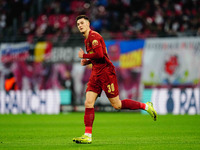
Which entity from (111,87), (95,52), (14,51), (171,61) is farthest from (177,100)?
(95,52)

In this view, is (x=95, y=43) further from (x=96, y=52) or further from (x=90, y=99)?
(x=90, y=99)

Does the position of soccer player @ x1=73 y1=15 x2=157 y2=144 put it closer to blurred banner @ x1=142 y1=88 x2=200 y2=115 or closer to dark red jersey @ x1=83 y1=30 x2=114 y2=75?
dark red jersey @ x1=83 y1=30 x2=114 y2=75

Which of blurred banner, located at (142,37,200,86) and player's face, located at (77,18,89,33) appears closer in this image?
player's face, located at (77,18,89,33)

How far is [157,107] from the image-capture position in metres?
19.0

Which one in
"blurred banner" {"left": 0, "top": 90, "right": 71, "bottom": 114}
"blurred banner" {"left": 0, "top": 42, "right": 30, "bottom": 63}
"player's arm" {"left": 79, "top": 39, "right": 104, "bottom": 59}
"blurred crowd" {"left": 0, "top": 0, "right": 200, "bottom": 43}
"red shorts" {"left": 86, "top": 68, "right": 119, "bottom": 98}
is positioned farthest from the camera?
"blurred banner" {"left": 0, "top": 42, "right": 30, "bottom": 63}

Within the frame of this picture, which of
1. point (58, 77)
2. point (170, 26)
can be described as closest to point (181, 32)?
point (170, 26)

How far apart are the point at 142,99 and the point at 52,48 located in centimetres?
473

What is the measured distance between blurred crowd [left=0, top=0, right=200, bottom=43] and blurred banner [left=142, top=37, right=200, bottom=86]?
0.37 metres

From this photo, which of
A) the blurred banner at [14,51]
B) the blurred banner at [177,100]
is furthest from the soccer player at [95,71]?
the blurred banner at [14,51]

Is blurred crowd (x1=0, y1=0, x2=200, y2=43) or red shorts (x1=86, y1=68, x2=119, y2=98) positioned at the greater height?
blurred crowd (x1=0, y1=0, x2=200, y2=43)

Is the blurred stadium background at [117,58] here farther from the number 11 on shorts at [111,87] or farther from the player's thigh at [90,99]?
the player's thigh at [90,99]

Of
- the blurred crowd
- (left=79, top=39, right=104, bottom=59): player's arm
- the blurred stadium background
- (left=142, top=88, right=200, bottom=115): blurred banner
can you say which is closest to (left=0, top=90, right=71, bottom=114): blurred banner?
the blurred stadium background

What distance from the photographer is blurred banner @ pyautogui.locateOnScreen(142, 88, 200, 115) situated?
18.5 metres

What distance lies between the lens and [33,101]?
20.8 m
